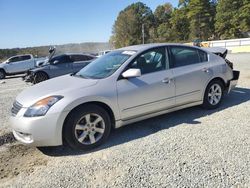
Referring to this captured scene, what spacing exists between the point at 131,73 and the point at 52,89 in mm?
1314

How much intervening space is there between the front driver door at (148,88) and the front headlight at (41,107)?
1.08 m

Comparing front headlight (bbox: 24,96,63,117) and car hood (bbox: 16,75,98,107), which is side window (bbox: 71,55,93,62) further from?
front headlight (bbox: 24,96,63,117)

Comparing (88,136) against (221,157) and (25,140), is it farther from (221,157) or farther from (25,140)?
(221,157)

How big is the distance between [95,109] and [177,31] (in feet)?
215

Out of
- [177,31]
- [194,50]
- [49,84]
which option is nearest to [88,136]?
[49,84]

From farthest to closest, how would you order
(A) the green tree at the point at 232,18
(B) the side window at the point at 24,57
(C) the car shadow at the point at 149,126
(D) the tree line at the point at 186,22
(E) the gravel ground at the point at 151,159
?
1. (D) the tree line at the point at 186,22
2. (A) the green tree at the point at 232,18
3. (B) the side window at the point at 24,57
4. (C) the car shadow at the point at 149,126
5. (E) the gravel ground at the point at 151,159

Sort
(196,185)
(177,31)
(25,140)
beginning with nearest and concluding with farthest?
(196,185)
(25,140)
(177,31)

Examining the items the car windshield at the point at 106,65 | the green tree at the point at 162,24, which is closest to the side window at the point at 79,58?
the car windshield at the point at 106,65

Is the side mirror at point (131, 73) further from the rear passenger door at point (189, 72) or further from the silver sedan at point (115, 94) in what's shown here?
the rear passenger door at point (189, 72)

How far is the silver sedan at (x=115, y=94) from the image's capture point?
4.26 m

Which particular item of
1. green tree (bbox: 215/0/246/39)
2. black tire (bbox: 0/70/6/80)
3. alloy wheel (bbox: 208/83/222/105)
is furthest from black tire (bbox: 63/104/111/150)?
green tree (bbox: 215/0/246/39)

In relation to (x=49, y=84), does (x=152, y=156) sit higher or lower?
lower

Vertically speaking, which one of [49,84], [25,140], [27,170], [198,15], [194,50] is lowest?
[27,170]

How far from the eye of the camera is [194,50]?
5.99 meters
